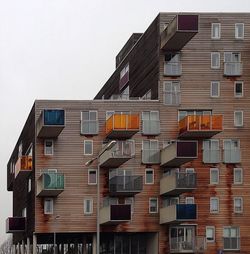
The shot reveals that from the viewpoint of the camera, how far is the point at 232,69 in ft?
243

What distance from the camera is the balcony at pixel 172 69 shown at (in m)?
73.5

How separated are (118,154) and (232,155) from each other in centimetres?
1182

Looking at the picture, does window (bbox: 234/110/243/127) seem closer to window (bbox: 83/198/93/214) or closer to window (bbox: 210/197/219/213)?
window (bbox: 210/197/219/213)

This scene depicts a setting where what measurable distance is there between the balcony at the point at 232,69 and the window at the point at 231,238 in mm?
15489

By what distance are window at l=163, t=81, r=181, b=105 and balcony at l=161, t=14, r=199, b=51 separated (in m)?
4.29

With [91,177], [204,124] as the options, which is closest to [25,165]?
[91,177]

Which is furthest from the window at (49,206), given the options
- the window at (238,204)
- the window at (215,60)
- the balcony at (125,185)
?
the window at (215,60)

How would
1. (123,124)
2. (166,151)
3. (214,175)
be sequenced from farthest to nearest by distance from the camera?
1. (214,175)
2. (166,151)
3. (123,124)

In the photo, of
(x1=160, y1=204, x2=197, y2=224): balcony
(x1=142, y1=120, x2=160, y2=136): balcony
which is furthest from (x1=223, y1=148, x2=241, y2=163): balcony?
(x1=142, y1=120, x2=160, y2=136): balcony

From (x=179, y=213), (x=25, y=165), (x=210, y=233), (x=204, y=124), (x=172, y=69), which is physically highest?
(x=172, y=69)

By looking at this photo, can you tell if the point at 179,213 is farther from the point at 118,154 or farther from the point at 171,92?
the point at 171,92

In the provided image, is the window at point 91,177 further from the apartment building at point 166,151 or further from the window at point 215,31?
the window at point 215,31

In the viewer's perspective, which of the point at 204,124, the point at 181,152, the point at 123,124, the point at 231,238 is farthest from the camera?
the point at 231,238

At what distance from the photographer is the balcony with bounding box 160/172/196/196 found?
6944 cm
